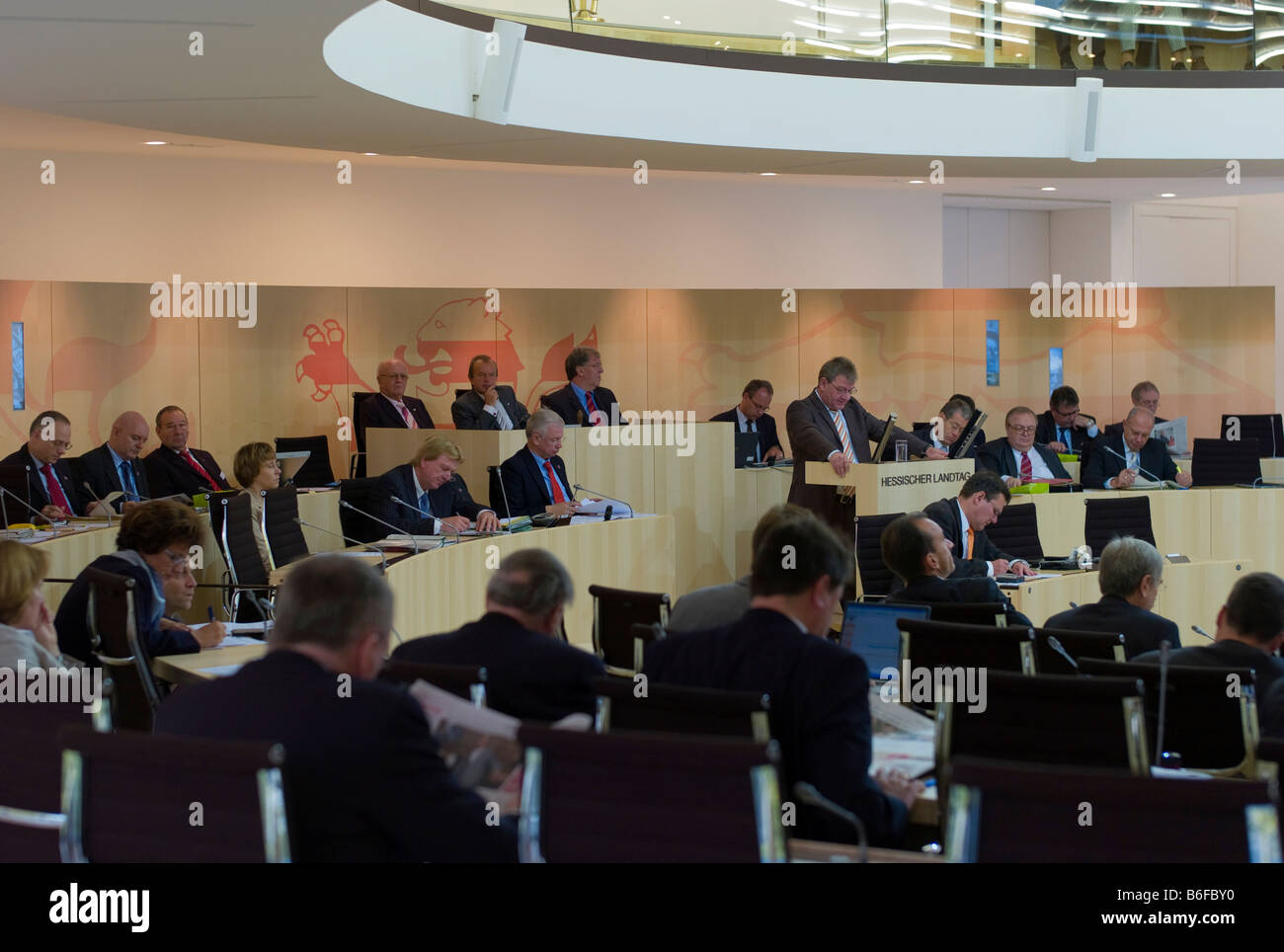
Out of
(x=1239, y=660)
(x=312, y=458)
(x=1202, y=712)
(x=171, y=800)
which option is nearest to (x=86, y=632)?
(x=171, y=800)

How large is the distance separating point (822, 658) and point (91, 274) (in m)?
8.05

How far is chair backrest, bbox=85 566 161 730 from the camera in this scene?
410 centimetres

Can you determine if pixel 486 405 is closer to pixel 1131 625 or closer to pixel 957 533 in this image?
pixel 957 533

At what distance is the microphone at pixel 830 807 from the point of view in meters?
2.45

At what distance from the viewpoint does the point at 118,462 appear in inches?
311

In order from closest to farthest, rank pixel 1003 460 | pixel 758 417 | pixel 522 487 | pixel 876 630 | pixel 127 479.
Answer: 1. pixel 876 630
2. pixel 522 487
3. pixel 127 479
4. pixel 1003 460
5. pixel 758 417

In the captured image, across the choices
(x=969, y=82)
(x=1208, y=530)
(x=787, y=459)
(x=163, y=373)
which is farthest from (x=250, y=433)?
(x=1208, y=530)

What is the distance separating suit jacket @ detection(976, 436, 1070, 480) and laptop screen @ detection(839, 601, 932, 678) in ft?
14.5

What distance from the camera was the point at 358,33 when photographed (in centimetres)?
621

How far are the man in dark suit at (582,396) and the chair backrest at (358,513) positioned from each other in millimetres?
1600

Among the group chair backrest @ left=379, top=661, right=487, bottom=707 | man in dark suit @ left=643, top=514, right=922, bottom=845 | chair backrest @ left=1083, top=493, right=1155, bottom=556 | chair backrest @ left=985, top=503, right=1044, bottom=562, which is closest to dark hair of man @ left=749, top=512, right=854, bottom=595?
man in dark suit @ left=643, top=514, right=922, bottom=845

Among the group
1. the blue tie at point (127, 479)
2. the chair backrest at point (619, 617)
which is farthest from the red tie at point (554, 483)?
the chair backrest at point (619, 617)

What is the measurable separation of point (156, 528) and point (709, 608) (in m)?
1.78

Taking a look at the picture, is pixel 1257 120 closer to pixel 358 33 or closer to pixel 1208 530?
pixel 1208 530
